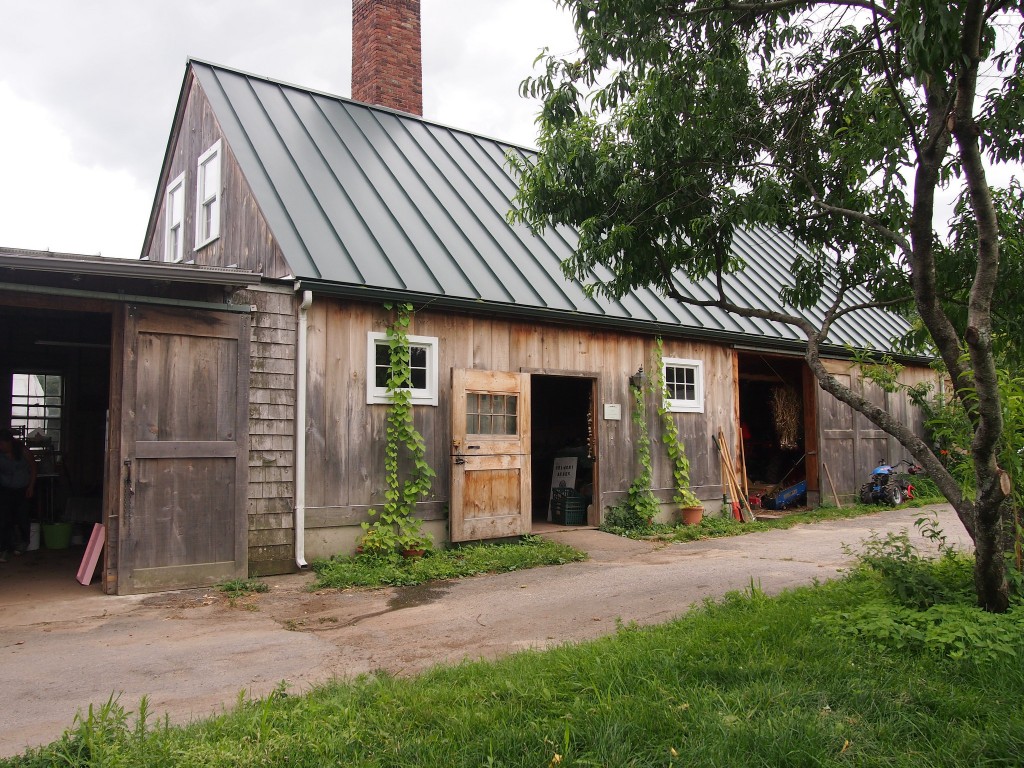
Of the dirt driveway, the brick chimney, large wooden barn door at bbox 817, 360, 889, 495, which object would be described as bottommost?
the dirt driveway

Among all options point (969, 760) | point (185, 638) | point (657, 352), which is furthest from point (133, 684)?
point (657, 352)

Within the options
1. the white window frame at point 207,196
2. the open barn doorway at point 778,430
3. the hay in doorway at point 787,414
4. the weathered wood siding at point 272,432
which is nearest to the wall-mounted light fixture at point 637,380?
the open barn doorway at point 778,430

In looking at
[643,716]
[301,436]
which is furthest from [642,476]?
[643,716]

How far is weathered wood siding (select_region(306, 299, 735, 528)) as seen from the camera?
9.24m

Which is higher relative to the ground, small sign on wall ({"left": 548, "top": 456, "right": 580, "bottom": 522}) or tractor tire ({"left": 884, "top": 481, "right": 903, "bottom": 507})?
small sign on wall ({"left": 548, "top": 456, "right": 580, "bottom": 522})

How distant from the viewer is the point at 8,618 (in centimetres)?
696

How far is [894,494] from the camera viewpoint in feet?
51.8

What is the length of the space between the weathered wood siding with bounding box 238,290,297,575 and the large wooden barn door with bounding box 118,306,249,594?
145 mm

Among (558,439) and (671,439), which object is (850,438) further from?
(558,439)

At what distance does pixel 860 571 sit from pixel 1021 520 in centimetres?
157

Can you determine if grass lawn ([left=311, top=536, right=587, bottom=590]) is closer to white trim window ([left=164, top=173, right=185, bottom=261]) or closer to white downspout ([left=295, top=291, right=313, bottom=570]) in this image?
white downspout ([left=295, top=291, right=313, bottom=570])

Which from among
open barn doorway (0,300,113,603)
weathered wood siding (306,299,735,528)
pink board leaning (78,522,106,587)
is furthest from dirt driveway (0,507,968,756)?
open barn doorway (0,300,113,603)

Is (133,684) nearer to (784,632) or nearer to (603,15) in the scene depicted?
(784,632)

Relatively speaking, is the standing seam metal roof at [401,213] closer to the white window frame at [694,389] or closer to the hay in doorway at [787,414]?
the white window frame at [694,389]
